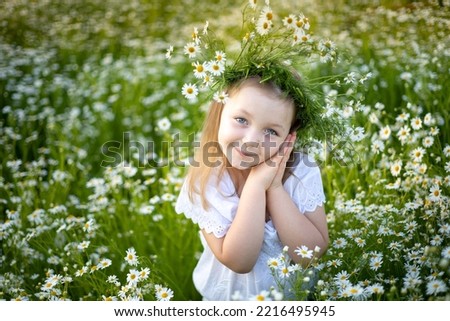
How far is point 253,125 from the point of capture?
1.50 meters

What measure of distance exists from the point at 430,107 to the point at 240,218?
130cm

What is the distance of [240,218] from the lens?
59.7 inches

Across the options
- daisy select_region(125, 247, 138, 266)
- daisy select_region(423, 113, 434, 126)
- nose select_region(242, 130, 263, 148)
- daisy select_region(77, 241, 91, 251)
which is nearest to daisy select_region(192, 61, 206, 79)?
nose select_region(242, 130, 263, 148)

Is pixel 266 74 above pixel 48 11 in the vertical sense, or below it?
below

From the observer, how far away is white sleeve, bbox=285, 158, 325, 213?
63.5 inches

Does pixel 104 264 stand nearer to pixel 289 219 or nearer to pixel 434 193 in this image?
pixel 289 219

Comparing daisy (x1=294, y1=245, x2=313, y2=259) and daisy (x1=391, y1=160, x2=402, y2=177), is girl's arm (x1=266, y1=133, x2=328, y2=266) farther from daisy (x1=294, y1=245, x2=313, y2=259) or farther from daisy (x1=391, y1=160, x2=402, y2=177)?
daisy (x1=391, y1=160, x2=402, y2=177)

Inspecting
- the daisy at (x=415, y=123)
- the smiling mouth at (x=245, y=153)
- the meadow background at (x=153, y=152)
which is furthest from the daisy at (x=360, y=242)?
the daisy at (x=415, y=123)

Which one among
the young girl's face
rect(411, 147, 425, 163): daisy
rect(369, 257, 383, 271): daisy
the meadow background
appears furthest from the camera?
rect(411, 147, 425, 163): daisy

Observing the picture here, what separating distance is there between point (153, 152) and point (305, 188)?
1.54m

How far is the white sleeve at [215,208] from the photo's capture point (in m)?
1.60

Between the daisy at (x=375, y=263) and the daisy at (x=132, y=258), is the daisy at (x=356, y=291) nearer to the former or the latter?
the daisy at (x=375, y=263)
